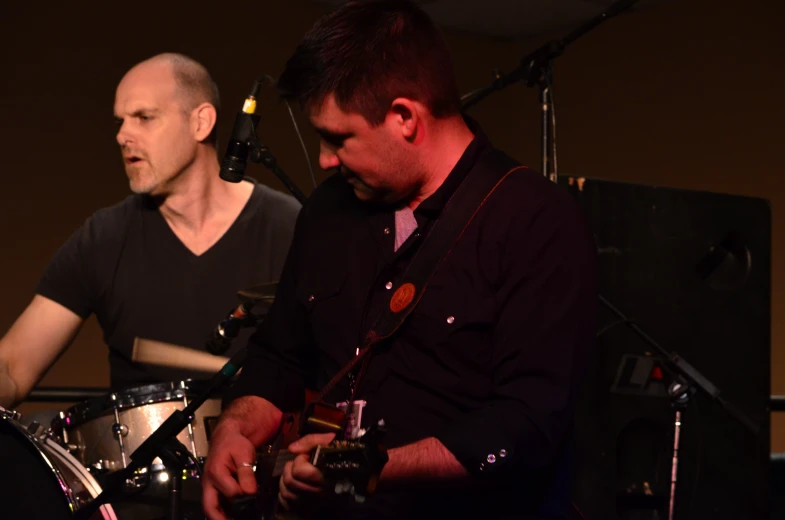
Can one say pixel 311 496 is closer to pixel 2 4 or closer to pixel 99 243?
pixel 99 243

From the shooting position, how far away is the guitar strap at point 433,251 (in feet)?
6.04

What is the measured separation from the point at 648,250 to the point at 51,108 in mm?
3388

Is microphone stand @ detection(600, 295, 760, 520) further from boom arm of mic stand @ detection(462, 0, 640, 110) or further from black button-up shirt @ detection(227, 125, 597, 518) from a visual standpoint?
black button-up shirt @ detection(227, 125, 597, 518)

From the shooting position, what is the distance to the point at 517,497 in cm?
172

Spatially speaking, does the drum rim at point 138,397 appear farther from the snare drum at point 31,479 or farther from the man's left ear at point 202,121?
the man's left ear at point 202,121

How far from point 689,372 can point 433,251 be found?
1.20 meters

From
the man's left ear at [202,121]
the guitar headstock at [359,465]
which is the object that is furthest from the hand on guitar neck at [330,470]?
the man's left ear at [202,121]

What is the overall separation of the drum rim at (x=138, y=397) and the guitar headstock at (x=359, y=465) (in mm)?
1204

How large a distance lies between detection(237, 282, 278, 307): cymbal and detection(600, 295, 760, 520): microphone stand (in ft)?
3.19

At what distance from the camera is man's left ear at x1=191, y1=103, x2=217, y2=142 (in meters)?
3.38

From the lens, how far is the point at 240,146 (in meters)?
2.36

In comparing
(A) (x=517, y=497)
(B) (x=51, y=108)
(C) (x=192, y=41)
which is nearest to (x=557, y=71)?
(C) (x=192, y=41)

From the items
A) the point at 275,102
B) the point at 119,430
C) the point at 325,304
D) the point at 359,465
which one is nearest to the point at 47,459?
the point at 119,430

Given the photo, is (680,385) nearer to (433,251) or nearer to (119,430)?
(433,251)
